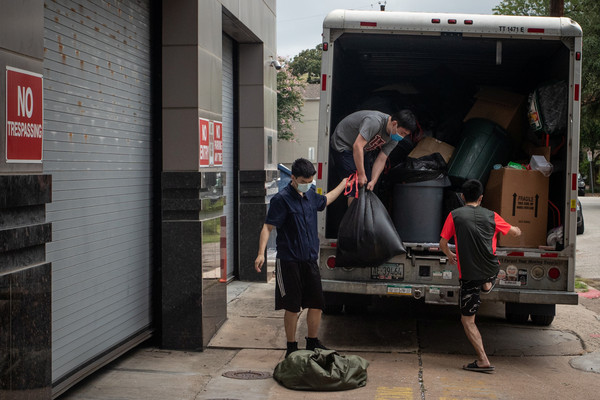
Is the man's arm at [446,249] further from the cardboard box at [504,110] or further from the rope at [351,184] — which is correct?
the cardboard box at [504,110]

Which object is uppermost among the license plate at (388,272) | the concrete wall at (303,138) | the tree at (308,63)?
the tree at (308,63)

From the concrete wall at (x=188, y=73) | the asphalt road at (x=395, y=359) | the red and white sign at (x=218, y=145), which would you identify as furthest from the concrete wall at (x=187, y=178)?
the asphalt road at (x=395, y=359)

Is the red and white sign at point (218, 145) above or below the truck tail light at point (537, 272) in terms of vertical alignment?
above

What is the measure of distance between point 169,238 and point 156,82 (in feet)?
4.76

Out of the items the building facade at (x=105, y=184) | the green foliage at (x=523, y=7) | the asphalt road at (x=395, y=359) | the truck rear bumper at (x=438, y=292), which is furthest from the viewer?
the green foliage at (x=523, y=7)

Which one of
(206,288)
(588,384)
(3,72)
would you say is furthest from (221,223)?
(3,72)

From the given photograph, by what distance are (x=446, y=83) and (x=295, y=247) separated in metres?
3.50

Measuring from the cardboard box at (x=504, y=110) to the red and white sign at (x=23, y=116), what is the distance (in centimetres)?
528

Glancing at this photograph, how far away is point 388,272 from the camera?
283 inches

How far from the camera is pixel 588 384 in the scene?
6.27m

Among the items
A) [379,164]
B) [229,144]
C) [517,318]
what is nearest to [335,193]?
[379,164]

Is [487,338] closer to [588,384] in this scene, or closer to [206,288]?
[588,384]

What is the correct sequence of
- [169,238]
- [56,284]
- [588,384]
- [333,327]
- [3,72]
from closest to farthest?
[3,72], [56,284], [588,384], [169,238], [333,327]

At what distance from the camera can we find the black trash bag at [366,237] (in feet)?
22.9
